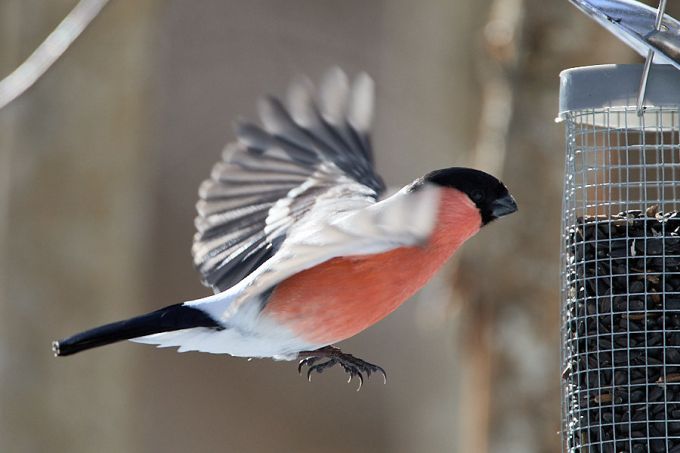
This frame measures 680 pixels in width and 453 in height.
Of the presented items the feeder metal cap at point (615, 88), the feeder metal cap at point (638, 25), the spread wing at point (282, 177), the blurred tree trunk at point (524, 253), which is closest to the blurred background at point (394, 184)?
the blurred tree trunk at point (524, 253)

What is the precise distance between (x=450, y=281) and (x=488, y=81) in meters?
1.13

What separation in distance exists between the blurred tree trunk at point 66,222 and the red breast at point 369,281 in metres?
3.82

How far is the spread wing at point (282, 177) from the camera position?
5.09 meters

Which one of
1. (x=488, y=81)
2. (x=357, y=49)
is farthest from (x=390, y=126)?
(x=488, y=81)

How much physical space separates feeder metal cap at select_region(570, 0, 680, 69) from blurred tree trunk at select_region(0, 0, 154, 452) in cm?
471

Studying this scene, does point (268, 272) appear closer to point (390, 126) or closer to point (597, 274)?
point (597, 274)

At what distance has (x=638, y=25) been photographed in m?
3.78

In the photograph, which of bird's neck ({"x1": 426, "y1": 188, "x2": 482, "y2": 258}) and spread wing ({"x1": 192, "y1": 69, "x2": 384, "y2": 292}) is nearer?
bird's neck ({"x1": 426, "y1": 188, "x2": 482, "y2": 258})

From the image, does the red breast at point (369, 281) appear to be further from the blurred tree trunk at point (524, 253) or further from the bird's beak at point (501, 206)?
the blurred tree trunk at point (524, 253)

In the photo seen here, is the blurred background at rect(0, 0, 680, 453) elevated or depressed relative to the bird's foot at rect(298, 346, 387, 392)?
elevated

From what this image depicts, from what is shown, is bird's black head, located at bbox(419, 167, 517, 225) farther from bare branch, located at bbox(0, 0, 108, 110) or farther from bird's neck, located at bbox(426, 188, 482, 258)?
bare branch, located at bbox(0, 0, 108, 110)

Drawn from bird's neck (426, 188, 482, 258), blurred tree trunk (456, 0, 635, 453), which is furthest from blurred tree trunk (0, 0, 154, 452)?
bird's neck (426, 188, 482, 258)

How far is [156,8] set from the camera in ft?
27.6

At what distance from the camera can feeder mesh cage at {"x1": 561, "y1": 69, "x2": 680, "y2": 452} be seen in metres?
4.16
